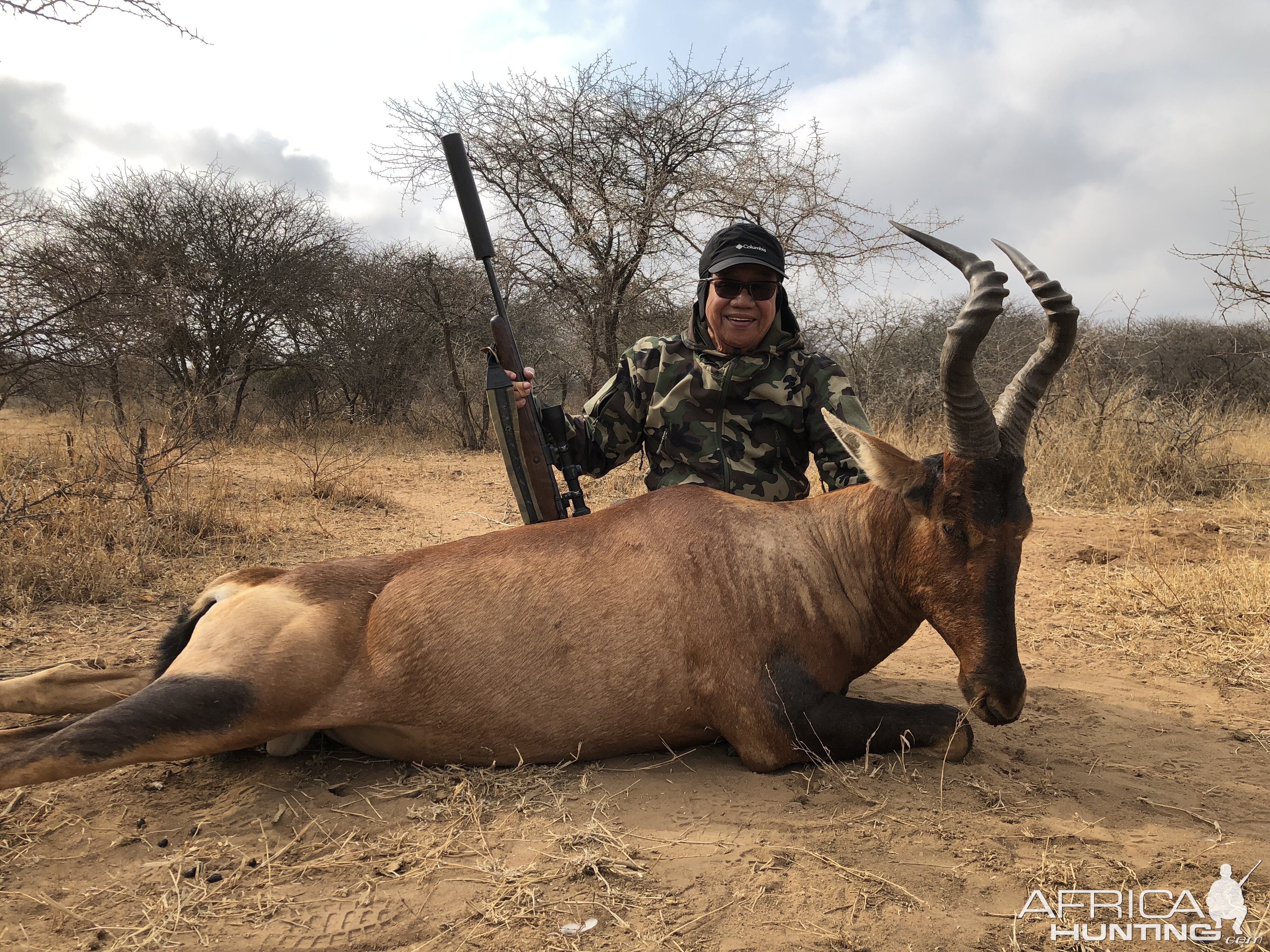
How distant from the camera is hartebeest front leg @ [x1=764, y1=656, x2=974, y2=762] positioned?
3.37 m

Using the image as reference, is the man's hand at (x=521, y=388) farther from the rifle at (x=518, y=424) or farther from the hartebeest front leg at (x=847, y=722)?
the hartebeest front leg at (x=847, y=722)

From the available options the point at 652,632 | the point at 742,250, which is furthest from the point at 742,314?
the point at 652,632

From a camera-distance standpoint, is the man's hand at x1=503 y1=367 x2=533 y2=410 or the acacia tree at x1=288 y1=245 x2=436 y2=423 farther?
the acacia tree at x1=288 y1=245 x2=436 y2=423

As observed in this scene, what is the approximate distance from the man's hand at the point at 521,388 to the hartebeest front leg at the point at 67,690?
2.43m

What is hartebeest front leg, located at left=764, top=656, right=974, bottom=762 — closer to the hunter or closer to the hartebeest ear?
the hartebeest ear


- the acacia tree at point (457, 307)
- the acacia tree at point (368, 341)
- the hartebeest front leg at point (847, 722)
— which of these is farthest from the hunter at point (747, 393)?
A: the acacia tree at point (368, 341)

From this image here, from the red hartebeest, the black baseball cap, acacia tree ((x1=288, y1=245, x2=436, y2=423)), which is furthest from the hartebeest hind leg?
acacia tree ((x1=288, y1=245, x2=436, y2=423))

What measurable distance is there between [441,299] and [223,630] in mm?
17878

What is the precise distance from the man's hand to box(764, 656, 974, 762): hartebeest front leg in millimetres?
2396

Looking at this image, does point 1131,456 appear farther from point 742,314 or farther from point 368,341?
point 368,341

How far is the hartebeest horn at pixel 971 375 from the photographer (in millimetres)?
3199

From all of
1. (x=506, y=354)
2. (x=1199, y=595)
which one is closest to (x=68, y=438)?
(x=506, y=354)

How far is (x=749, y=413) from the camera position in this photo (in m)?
4.89

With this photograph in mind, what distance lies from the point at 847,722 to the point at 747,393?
2181 millimetres
